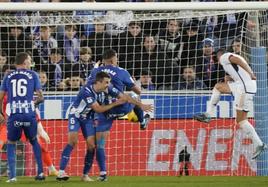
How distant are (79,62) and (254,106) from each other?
3.35 m

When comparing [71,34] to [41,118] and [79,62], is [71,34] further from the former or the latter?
[41,118]

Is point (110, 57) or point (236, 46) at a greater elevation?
point (236, 46)

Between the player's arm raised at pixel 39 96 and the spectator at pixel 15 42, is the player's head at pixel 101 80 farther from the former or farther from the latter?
the spectator at pixel 15 42

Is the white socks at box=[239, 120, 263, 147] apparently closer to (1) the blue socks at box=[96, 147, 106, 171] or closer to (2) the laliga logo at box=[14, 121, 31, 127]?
(1) the blue socks at box=[96, 147, 106, 171]

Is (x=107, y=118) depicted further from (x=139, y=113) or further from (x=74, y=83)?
(x=74, y=83)

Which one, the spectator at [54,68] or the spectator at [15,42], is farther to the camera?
the spectator at [15,42]

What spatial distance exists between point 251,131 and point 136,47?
124 inches

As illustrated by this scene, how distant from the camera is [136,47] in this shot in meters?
18.1

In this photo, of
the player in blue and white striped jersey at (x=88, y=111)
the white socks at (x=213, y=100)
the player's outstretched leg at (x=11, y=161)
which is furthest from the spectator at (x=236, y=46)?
the player's outstretched leg at (x=11, y=161)

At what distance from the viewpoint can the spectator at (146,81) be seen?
701 inches

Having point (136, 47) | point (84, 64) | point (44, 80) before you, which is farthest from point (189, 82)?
point (44, 80)

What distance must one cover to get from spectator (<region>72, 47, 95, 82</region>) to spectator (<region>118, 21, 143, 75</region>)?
65 cm

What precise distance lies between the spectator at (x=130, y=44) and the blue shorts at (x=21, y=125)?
13.0ft

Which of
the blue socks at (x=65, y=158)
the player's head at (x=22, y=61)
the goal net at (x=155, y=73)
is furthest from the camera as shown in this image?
the goal net at (x=155, y=73)
